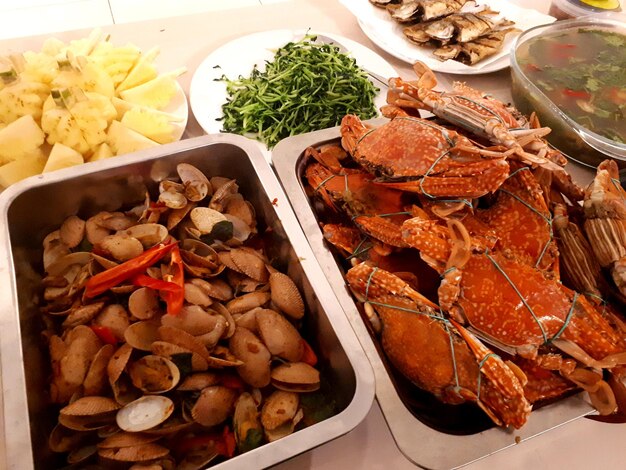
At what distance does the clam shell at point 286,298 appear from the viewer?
1125 millimetres

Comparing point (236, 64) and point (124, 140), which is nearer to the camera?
point (124, 140)

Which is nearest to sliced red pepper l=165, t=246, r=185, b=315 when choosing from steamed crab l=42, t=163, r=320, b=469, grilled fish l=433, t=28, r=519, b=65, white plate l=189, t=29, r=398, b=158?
steamed crab l=42, t=163, r=320, b=469

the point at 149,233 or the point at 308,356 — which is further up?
the point at 149,233

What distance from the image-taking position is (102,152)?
143 cm

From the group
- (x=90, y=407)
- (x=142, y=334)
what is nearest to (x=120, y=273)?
(x=142, y=334)

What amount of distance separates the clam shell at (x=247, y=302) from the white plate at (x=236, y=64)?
27.1 inches

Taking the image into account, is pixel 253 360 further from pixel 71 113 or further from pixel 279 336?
pixel 71 113

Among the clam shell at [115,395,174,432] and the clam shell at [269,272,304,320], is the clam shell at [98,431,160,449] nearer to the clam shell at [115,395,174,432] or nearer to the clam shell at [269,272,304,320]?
the clam shell at [115,395,174,432]

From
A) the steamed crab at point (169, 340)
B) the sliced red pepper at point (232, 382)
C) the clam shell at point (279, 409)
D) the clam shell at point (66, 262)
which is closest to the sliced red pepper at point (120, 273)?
the steamed crab at point (169, 340)

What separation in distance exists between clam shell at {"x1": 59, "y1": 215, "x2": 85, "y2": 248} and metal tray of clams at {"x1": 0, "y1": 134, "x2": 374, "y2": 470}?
45mm

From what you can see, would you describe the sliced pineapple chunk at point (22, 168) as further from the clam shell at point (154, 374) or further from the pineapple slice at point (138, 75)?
the clam shell at point (154, 374)

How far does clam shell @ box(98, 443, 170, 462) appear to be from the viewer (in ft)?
2.94

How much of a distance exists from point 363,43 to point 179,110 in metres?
1.11

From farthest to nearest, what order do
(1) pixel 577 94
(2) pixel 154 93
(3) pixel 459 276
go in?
1. (1) pixel 577 94
2. (2) pixel 154 93
3. (3) pixel 459 276
